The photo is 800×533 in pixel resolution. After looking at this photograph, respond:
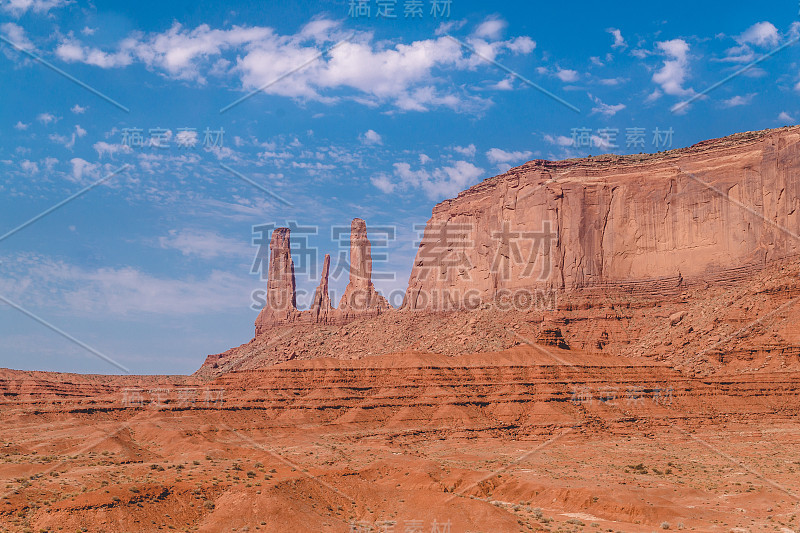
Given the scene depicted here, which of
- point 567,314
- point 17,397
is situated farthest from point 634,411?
point 17,397

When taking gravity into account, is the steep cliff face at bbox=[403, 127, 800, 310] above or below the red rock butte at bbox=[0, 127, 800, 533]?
above

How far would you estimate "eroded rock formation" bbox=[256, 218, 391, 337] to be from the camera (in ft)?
463

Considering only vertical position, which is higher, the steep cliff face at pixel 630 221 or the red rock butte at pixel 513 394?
the steep cliff face at pixel 630 221

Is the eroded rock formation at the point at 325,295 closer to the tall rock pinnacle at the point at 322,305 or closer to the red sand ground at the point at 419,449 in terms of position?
the tall rock pinnacle at the point at 322,305

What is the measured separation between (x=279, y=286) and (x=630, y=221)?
77.2m

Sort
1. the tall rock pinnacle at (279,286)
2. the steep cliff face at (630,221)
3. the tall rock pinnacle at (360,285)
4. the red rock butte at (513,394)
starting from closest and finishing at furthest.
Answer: the red rock butte at (513,394)
the steep cliff face at (630,221)
the tall rock pinnacle at (360,285)
the tall rock pinnacle at (279,286)

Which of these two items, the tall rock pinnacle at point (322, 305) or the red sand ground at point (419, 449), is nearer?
the red sand ground at point (419, 449)

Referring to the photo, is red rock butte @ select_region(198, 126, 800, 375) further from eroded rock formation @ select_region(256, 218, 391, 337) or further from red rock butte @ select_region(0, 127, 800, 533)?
eroded rock formation @ select_region(256, 218, 391, 337)

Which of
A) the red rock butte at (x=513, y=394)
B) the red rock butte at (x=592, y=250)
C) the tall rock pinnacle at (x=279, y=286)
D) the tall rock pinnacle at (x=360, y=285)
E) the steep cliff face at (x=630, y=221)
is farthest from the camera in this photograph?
the tall rock pinnacle at (x=279, y=286)

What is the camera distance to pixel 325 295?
146625 mm

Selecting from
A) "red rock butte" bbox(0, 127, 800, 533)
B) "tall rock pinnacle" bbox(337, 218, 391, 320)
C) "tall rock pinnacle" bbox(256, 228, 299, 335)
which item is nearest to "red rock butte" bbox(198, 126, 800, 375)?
"red rock butte" bbox(0, 127, 800, 533)

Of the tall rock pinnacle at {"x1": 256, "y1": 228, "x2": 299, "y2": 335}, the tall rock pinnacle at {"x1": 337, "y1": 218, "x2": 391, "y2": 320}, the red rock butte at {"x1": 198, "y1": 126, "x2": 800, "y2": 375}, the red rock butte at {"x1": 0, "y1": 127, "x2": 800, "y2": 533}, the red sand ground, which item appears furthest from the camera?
the tall rock pinnacle at {"x1": 256, "y1": 228, "x2": 299, "y2": 335}

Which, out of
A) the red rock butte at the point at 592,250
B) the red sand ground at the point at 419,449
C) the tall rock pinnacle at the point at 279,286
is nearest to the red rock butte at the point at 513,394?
the red sand ground at the point at 419,449

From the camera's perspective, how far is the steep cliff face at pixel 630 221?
303 ft
